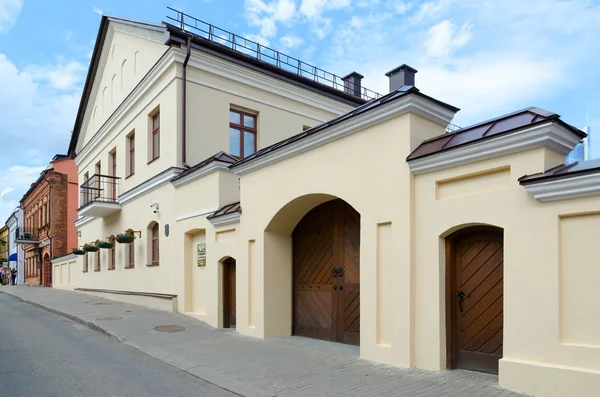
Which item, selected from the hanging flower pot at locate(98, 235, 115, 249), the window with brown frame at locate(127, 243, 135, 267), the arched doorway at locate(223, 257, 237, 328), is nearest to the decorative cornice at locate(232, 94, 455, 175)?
the arched doorway at locate(223, 257, 237, 328)

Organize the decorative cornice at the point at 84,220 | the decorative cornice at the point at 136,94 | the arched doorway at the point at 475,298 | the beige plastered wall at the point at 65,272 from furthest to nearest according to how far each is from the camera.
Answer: the beige plastered wall at the point at 65,272
the decorative cornice at the point at 84,220
the decorative cornice at the point at 136,94
the arched doorway at the point at 475,298

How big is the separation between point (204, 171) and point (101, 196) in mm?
9822

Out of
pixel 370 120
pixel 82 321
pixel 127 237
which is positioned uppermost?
pixel 370 120

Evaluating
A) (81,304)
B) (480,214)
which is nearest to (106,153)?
(81,304)

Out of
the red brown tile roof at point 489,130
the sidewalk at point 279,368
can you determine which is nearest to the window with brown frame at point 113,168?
the sidewalk at point 279,368

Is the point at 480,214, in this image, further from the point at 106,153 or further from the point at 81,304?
the point at 106,153

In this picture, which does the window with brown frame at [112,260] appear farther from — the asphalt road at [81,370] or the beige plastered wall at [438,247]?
the beige plastered wall at [438,247]

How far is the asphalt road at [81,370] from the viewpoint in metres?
5.84

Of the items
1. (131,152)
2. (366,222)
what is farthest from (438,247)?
(131,152)

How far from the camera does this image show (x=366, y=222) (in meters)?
7.09

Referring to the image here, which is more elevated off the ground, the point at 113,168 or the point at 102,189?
the point at 113,168

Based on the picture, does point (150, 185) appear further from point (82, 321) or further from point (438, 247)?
point (438, 247)

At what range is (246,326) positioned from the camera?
9.83m

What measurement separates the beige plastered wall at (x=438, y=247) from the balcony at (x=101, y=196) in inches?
435
